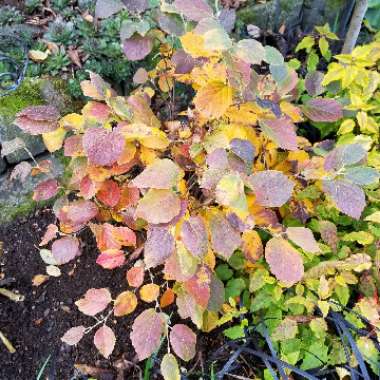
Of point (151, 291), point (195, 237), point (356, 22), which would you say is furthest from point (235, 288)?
point (356, 22)

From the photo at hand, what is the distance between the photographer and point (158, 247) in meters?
1.02

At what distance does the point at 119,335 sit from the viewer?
1537 millimetres

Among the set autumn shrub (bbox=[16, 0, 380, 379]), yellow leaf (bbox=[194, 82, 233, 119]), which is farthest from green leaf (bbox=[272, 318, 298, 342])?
yellow leaf (bbox=[194, 82, 233, 119])

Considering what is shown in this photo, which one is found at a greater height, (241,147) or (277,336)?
(241,147)

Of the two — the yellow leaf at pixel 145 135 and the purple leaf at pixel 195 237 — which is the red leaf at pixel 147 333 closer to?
the purple leaf at pixel 195 237

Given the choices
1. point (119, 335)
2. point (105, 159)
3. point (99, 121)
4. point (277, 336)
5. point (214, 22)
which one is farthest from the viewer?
point (119, 335)

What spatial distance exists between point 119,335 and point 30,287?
374 mm

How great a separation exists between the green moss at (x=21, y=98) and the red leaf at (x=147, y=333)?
943mm

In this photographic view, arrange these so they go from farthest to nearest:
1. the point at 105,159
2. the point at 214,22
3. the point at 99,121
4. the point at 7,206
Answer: the point at 7,206, the point at 99,121, the point at 105,159, the point at 214,22

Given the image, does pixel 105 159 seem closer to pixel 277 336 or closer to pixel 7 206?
pixel 277 336

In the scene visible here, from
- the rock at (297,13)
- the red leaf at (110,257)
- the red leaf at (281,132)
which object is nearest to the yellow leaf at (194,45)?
the red leaf at (281,132)

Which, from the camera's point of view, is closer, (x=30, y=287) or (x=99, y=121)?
(x=99, y=121)

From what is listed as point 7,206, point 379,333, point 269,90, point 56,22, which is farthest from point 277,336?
point 56,22

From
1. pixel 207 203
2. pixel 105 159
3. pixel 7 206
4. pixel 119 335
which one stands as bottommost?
pixel 119 335
